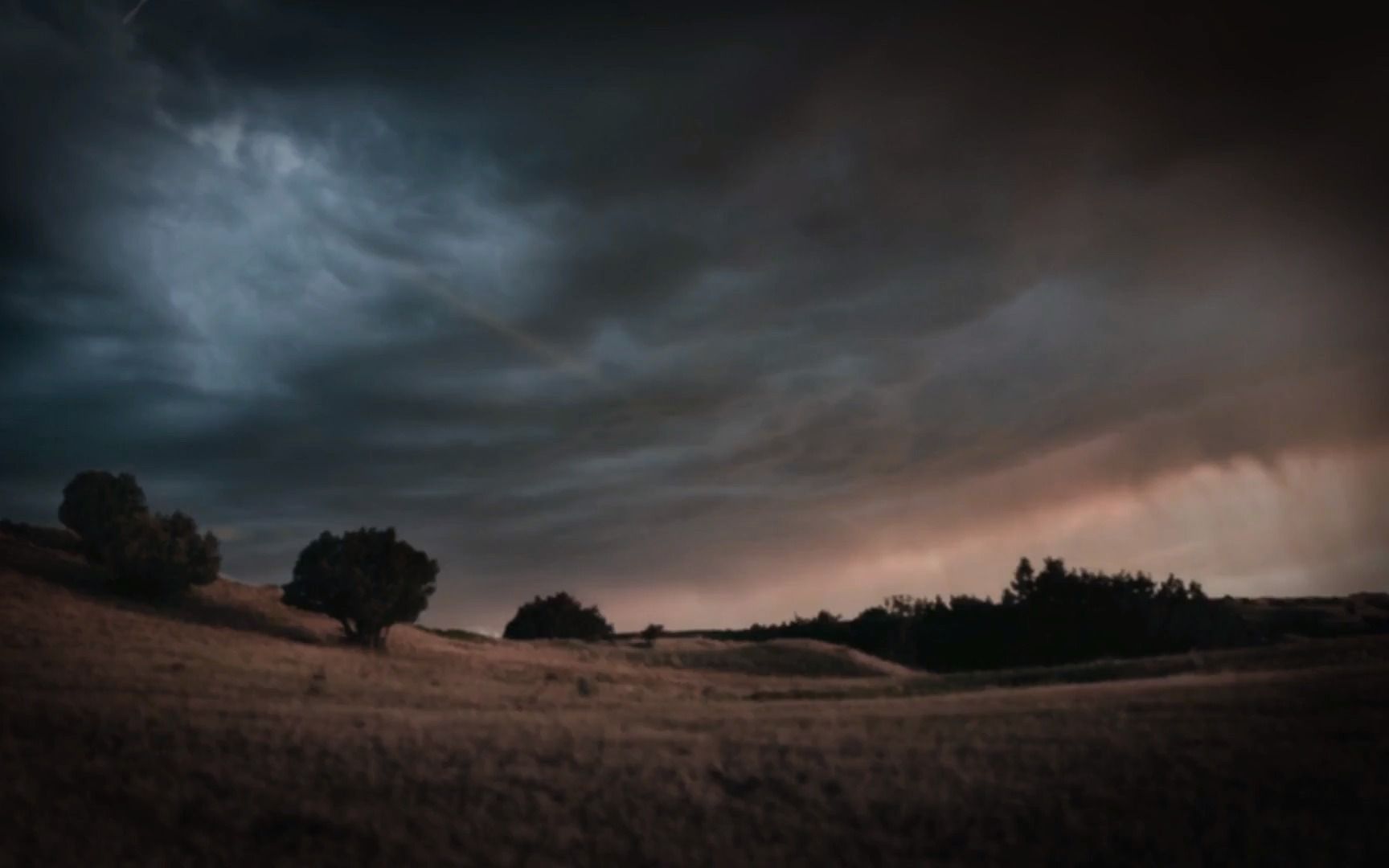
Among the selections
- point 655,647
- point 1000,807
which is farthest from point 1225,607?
point 1000,807

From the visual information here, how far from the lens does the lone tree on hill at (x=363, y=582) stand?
189 feet

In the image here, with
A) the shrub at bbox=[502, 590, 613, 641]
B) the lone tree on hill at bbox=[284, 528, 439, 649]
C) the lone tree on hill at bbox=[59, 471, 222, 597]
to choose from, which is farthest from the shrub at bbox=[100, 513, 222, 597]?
the shrub at bbox=[502, 590, 613, 641]

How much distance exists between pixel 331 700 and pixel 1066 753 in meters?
23.8

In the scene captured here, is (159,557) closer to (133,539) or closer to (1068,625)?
(133,539)

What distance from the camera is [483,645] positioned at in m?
69.5

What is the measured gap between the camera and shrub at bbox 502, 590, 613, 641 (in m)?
108

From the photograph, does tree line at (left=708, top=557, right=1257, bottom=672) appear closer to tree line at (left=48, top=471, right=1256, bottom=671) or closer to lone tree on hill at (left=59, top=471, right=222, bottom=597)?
tree line at (left=48, top=471, right=1256, bottom=671)

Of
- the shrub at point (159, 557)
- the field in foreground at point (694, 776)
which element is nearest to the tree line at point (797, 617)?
the shrub at point (159, 557)

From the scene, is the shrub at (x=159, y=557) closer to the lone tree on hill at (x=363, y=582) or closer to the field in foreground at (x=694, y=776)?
the lone tree on hill at (x=363, y=582)

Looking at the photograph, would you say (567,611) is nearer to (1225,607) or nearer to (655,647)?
(655,647)

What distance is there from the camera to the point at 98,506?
61094 mm

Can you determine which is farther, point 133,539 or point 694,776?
point 133,539

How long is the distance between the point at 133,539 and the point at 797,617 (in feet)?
278

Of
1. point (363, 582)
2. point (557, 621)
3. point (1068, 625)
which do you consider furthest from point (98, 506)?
Result: point (1068, 625)
